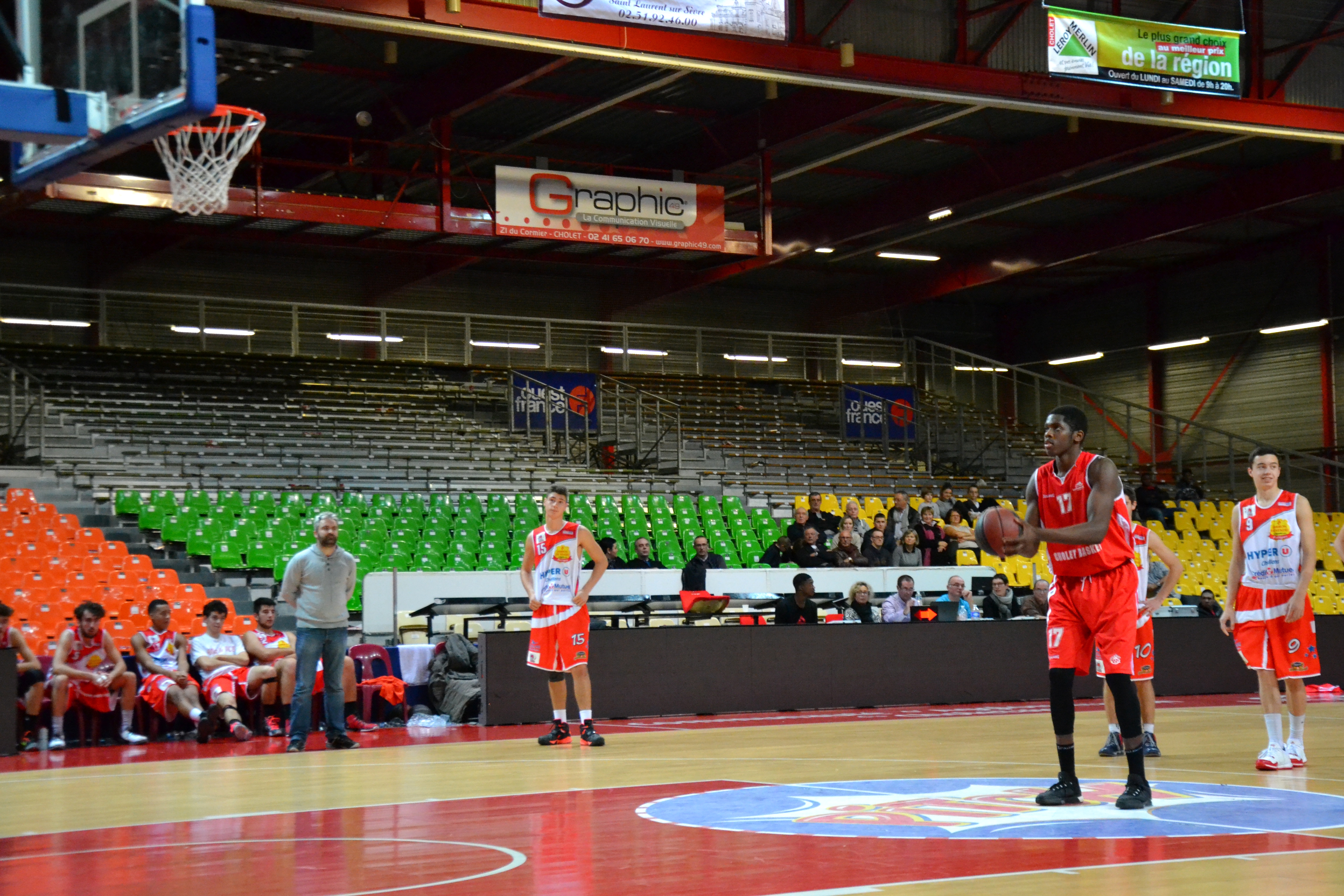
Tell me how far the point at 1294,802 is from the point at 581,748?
19.0 feet

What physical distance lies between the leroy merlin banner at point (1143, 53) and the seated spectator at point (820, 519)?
7.16 metres

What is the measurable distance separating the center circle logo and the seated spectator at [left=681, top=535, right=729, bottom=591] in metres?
9.77

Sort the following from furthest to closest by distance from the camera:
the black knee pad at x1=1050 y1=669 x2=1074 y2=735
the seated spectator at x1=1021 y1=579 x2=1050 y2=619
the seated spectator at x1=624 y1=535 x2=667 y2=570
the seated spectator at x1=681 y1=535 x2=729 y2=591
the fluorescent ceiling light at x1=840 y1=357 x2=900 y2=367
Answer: the fluorescent ceiling light at x1=840 y1=357 x2=900 y2=367, the seated spectator at x1=624 y1=535 x2=667 y2=570, the seated spectator at x1=681 y1=535 x2=729 y2=591, the seated spectator at x1=1021 y1=579 x2=1050 y2=619, the black knee pad at x1=1050 y1=669 x2=1074 y2=735

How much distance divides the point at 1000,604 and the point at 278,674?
8831 mm

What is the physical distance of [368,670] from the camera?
577 inches

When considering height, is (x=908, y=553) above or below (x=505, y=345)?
below

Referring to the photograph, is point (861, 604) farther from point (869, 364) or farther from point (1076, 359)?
point (1076, 359)

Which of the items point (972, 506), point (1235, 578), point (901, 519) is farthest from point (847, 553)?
point (1235, 578)

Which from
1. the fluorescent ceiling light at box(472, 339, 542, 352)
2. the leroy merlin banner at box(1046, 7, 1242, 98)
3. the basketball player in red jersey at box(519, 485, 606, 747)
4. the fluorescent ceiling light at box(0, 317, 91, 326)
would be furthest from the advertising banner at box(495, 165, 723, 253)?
the basketball player in red jersey at box(519, 485, 606, 747)

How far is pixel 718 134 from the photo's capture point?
2566 cm

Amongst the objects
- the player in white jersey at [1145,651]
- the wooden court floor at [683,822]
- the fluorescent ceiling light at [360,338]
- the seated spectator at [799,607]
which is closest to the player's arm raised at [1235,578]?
the player in white jersey at [1145,651]

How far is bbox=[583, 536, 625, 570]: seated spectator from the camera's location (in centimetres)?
1889

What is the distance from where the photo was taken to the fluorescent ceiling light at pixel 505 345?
103 feet

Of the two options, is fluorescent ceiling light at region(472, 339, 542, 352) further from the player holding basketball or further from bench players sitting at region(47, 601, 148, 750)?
the player holding basketball
